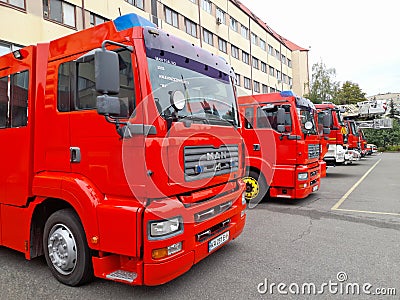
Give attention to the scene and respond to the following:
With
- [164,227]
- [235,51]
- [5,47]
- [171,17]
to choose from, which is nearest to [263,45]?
[235,51]

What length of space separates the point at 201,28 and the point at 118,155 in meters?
25.7

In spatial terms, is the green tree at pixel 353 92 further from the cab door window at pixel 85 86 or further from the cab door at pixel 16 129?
the cab door window at pixel 85 86

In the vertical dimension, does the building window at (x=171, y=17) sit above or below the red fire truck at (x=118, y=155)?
above

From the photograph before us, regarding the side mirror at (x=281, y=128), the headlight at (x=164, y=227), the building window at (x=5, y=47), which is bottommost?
the headlight at (x=164, y=227)

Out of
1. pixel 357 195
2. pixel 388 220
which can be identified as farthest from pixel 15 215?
pixel 357 195

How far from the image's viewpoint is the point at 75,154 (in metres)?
3.63

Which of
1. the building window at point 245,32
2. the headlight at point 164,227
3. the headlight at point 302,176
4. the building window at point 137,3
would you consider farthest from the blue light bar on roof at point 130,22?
the building window at point 245,32

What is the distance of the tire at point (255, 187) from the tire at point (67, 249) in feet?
16.6

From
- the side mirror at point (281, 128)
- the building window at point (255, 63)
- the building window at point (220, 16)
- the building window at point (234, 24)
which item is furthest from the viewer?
the building window at point (255, 63)

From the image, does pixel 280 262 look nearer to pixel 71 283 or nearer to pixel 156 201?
pixel 156 201

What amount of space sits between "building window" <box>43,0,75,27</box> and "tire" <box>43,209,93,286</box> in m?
13.3

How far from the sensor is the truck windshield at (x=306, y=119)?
777cm

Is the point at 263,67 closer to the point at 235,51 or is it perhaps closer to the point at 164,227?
the point at 235,51

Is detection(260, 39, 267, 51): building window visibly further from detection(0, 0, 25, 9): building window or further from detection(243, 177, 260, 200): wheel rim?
detection(243, 177, 260, 200): wheel rim
